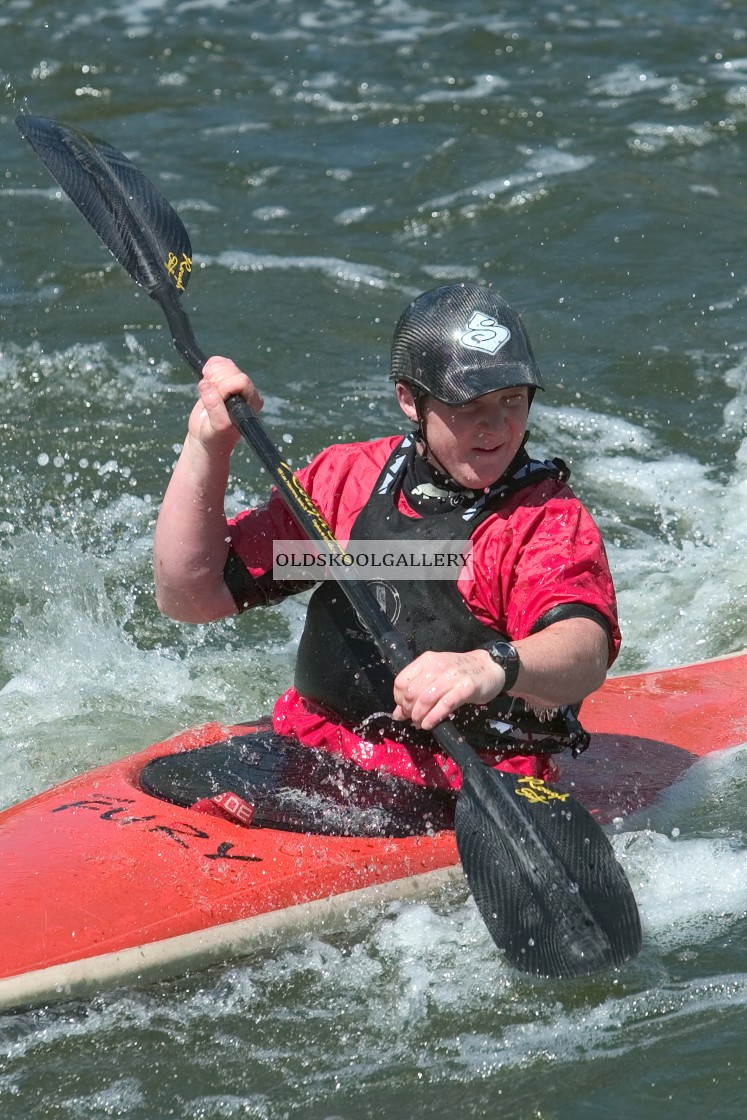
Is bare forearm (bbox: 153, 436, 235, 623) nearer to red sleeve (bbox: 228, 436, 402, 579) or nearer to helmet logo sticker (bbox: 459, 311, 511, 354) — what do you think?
red sleeve (bbox: 228, 436, 402, 579)

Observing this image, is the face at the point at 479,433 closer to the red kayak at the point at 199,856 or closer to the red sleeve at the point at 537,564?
the red sleeve at the point at 537,564

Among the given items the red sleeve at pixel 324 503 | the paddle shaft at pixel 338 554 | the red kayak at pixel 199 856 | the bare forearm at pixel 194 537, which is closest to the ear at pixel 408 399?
the red sleeve at pixel 324 503

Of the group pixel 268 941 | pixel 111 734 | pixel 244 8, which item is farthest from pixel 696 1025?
pixel 244 8

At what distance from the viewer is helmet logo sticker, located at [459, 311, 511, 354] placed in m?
3.03

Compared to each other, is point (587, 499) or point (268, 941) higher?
point (268, 941)

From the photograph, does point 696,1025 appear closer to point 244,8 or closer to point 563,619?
point 563,619

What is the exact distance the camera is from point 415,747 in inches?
127

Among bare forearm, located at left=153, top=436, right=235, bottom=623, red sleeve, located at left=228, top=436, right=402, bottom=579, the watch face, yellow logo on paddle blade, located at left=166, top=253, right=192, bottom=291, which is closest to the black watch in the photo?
the watch face

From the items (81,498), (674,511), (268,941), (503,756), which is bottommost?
(674,511)

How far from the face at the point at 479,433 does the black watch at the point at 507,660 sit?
1.50ft

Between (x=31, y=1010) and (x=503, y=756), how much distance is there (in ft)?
3.60

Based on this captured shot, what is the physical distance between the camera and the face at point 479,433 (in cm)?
307

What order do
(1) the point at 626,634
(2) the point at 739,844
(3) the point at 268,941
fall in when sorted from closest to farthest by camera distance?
(3) the point at 268,941 → (2) the point at 739,844 → (1) the point at 626,634

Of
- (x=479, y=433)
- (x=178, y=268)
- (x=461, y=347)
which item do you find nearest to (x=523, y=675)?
(x=479, y=433)
